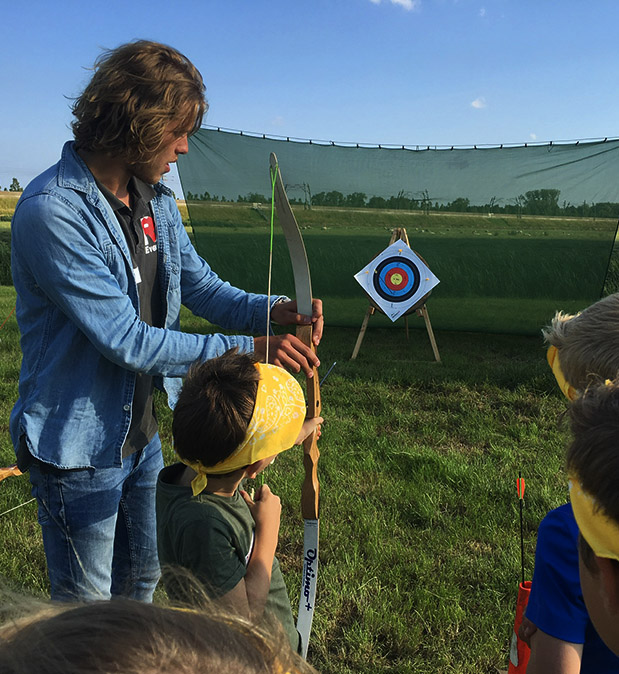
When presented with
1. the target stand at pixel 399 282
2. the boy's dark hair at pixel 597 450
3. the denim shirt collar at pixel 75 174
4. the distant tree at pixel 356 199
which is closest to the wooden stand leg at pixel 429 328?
the target stand at pixel 399 282

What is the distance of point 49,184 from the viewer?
1346 millimetres

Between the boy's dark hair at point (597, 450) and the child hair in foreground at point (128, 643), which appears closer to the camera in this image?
the child hair in foreground at point (128, 643)

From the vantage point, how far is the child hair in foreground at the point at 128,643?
0.38m

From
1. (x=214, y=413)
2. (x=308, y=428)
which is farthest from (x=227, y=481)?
(x=308, y=428)

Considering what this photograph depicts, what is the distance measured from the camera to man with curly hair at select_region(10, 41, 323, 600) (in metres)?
1.35

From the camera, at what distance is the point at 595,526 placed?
29.5 inches

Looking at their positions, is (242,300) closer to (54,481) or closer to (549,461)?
(54,481)

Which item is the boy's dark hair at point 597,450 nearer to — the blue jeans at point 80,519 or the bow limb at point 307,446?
the bow limb at point 307,446

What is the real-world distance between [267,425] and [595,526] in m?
0.75

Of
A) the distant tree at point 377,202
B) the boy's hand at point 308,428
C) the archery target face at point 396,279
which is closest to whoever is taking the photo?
the boy's hand at point 308,428

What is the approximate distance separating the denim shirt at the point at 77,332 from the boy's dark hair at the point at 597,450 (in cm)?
88

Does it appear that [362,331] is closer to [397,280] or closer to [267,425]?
[397,280]

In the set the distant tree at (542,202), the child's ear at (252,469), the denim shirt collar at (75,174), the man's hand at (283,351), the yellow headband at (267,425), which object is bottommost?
the child's ear at (252,469)

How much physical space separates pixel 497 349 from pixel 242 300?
4.70 metres
